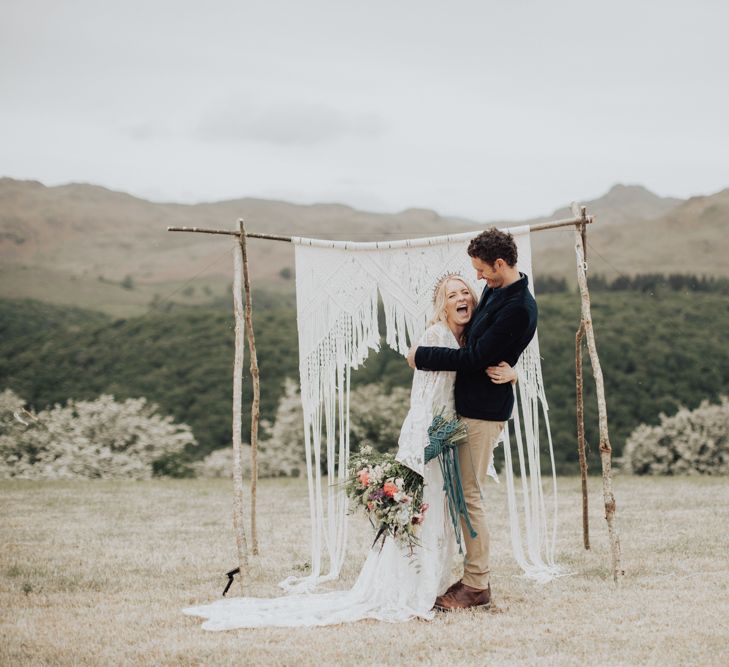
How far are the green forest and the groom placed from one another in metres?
15.0

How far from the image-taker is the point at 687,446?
12.5m

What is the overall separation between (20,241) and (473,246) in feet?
134

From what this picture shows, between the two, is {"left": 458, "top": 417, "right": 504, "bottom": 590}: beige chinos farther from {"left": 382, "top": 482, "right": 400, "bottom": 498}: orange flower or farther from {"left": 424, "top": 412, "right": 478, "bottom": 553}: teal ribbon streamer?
{"left": 382, "top": 482, "right": 400, "bottom": 498}: orange flower

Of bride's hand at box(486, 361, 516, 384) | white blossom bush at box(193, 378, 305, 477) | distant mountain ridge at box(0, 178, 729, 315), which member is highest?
distant mountain ridge at box(0, 178, 729, 315)

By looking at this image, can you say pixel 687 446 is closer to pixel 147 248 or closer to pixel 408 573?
pixel 408 573

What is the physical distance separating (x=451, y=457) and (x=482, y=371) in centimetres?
47

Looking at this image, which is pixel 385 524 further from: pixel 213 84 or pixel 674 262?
pixel 674 262

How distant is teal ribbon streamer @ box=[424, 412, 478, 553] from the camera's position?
3965 mm

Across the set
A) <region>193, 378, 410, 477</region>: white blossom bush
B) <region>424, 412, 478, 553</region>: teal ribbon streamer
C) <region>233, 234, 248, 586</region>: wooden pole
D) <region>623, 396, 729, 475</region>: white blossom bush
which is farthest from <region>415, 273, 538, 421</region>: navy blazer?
<region>193, 378, 410, 477</region>: white blossom bush

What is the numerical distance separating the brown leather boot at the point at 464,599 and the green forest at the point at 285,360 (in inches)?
589

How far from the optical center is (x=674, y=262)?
3838 cm

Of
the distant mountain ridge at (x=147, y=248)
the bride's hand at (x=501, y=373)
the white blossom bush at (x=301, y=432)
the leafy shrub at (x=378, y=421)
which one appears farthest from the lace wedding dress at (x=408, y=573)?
the distant mountain ridge at (x=147, y=248)

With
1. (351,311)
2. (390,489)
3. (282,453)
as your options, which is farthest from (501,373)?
(282,453)

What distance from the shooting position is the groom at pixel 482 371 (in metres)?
3.87
